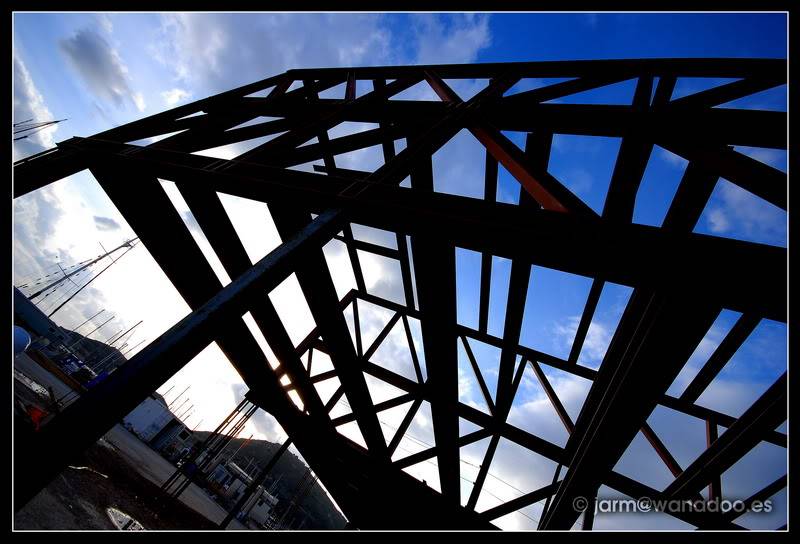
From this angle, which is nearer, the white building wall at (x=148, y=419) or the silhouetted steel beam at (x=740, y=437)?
the silhouetted steel beam at (x=740, y=437)

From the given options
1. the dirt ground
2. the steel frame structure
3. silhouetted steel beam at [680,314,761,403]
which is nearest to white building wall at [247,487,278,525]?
the dirt ground

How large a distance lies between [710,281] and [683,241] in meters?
0.22

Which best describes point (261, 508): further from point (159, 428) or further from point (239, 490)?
point (159, 428)

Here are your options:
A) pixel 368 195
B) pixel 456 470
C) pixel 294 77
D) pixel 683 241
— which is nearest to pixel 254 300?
pixel 368 195

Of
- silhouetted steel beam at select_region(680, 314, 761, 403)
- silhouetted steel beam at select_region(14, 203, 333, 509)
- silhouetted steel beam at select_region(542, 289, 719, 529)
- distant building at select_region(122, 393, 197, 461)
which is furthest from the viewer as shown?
distant building at select_region(122, 393, 197, 461)

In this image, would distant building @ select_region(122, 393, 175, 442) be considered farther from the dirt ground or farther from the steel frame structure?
the steel frame structure

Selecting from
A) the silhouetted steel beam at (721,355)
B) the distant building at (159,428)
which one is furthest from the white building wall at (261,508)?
the silhouetted steel beam at (721,355)

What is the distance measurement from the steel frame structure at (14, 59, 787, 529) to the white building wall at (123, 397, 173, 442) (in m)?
41.8

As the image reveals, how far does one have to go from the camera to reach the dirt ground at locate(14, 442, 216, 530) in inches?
324

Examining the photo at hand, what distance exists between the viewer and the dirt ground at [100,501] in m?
8.24

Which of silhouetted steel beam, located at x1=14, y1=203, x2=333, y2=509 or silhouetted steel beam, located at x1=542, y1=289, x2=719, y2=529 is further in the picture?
silhouetted steel beam, located at x1=542, y1=289, x2=719, y2=529

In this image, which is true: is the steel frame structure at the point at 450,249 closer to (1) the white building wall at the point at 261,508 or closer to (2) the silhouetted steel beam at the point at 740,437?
(2) the silhouetted steel beam at the point at 740,437

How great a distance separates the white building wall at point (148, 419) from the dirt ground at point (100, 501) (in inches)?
1005
